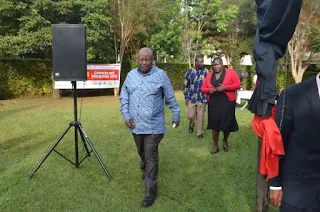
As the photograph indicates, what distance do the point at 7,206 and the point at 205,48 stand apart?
24385 mm

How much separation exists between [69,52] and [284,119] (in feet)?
11.6

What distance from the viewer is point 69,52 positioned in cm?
459

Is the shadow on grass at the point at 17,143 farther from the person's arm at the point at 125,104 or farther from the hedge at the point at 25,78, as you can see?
the hedge at the point at 25,78

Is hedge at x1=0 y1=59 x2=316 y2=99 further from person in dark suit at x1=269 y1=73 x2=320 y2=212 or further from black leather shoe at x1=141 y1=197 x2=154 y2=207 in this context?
person in dark suit at x1=269 y1=73 x2=320 y2=212

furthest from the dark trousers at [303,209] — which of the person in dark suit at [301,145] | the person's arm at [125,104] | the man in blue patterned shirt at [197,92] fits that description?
the man in blue patterned shirt at [197,92]

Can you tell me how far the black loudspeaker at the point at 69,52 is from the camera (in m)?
4.53

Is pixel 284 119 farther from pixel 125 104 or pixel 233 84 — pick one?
pixel 233 84

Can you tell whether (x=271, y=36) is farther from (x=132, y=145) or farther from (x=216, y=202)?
(x=132, y=145)

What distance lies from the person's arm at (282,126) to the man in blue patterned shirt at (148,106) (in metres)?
2.01

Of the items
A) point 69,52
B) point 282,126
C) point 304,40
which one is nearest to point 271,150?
point 282,126

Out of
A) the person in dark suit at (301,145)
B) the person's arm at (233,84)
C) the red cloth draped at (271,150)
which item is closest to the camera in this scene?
the person in dark suit at (301,145)

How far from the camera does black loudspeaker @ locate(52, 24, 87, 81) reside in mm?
4531

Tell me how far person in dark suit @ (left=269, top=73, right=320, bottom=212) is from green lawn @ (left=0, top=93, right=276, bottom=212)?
200cm

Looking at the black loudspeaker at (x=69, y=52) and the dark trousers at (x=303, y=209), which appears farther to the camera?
the black loudspeaker at (x=69, y=52)
